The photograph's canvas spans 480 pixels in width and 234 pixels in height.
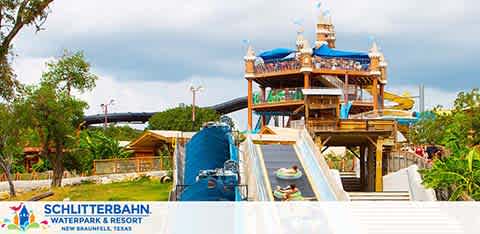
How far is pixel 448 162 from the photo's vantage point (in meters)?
20.4

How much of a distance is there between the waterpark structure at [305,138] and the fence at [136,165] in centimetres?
561

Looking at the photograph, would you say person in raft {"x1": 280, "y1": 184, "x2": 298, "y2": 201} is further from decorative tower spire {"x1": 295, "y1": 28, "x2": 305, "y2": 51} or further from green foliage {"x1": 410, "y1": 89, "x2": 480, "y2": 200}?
decorative tower spire {"x1": 295, "y1": 28, "x2": 305, "y2": 51}

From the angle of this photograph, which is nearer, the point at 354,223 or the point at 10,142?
the point at 354,223

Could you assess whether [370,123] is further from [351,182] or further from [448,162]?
[448,162]

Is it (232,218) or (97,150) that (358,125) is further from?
(232,218)

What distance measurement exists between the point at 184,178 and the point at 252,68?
2558 centimetres

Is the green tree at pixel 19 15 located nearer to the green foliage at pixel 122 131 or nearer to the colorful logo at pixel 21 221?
the colorful logo at pixel 21 221

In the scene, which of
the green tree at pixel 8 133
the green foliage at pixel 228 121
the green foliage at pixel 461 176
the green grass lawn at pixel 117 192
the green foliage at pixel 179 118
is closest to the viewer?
the green foliage at pixel 461 176

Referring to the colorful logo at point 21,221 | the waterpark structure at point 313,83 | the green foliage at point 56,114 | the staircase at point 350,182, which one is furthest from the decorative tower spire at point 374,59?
the colorful logo at point 21,221

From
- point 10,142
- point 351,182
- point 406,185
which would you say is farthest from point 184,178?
point 351,182

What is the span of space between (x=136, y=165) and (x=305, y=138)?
51.0 ft

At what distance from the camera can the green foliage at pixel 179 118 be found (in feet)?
236

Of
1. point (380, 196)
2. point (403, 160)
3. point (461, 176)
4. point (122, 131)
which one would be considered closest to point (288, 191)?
point (461, 176)

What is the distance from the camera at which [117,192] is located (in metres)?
34.3
